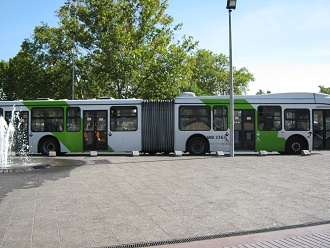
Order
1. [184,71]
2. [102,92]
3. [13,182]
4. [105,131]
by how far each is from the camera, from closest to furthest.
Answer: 1. [13,182]
2. [105,131]
3. [184,71]
4. [102,92]

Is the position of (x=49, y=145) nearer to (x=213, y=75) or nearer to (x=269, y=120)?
(x=269, y=120)

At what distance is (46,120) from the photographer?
1938 centimetres

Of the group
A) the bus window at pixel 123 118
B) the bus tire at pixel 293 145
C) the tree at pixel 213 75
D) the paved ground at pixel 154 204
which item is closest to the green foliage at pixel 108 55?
the bus window at pixel 123 118

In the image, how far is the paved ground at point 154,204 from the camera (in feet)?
18.7

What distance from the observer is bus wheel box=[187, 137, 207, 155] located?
18.8 m

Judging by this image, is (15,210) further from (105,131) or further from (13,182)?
(105,131)

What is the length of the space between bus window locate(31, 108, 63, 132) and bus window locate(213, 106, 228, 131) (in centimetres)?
791

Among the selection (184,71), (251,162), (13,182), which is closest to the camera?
(13,182)

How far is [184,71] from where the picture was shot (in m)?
33.2

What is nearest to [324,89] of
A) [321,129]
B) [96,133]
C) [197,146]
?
[321,129]

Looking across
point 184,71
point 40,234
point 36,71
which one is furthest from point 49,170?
point 36,71

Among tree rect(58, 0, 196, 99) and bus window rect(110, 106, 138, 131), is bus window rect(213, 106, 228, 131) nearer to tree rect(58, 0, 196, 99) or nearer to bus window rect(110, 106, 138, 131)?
bus window rect(110, 106, 138, 131)

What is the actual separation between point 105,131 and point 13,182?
29.7 feet

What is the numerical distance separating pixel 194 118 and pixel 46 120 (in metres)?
7.65
